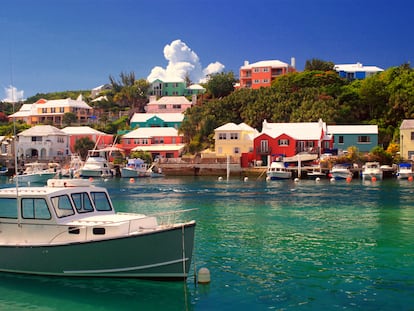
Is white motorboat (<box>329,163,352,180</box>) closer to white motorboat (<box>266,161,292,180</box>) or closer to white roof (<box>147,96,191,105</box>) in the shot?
white motorboat (<box>266,161,292,180</box>)

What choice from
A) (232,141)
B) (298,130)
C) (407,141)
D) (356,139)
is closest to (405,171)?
(407,141)

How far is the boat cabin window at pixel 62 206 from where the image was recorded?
1731 cm

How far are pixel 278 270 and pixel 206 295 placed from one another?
12.4 ft

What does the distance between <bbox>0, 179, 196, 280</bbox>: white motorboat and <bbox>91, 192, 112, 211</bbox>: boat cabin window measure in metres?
0.10

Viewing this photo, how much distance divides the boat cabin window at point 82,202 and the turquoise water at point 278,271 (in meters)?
2.45

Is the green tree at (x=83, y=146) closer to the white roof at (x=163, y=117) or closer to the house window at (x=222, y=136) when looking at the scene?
the white roof at (x=163, y=117)

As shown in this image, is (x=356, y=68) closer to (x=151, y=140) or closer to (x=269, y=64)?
(x=269, y=64)

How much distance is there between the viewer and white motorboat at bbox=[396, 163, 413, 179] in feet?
214

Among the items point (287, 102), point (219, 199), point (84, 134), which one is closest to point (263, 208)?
point (219, 199)

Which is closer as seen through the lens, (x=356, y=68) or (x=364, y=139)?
(x=364, y=139)

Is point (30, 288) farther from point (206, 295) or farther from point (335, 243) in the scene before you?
point (335, 243)

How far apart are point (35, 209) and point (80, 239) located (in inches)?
81.4

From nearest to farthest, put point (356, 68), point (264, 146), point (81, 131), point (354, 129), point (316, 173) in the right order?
point (316, 173) < point (264, 146) < point (354, 129) < point (81, 131) < point (356, 68)

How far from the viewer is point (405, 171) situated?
6569cm
